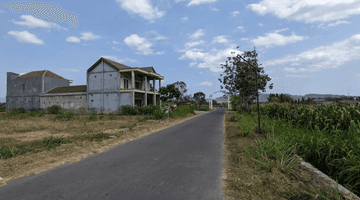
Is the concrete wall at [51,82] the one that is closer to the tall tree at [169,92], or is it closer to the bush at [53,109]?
the bush at [53,109]

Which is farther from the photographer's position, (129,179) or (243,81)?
(243,81)

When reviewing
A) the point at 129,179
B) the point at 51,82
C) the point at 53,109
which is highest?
the point at 51,82

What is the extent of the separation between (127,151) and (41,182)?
248 centimetres

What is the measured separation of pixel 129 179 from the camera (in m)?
3.52

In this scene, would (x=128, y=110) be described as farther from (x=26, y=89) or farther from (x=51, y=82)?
(x=26, y=89)

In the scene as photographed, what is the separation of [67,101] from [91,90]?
469 cm

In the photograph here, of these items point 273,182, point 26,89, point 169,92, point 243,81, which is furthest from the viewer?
point 169,92

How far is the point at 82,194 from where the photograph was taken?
296 cm

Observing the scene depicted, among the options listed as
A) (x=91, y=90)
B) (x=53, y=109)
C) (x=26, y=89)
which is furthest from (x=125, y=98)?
(x=26, y=89)

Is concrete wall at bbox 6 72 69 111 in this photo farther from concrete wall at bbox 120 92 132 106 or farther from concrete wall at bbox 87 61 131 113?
concrete wall at bbox 120 92 132 106

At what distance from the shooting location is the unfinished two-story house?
74.0 ft

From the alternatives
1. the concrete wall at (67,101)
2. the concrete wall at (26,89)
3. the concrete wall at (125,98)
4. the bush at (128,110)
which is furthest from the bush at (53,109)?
the bush at (128,110)

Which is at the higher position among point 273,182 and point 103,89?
point 103,89

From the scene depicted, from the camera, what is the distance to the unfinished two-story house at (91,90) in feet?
74.0
